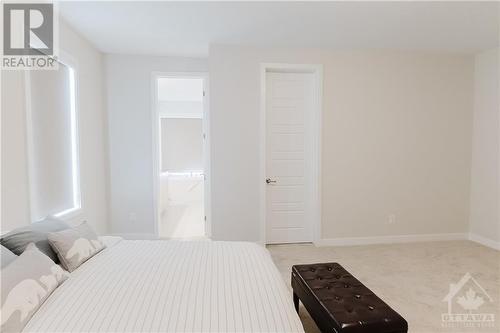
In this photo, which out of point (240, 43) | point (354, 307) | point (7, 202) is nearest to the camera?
point (354, 307)

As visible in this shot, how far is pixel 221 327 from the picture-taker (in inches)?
47.3

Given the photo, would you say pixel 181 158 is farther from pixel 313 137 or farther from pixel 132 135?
pixel 313 137

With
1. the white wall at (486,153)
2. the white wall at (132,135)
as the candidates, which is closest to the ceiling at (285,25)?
the white wall at (132,135)

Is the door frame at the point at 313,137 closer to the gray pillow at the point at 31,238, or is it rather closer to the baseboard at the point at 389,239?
the baseboard at the point at 389,239

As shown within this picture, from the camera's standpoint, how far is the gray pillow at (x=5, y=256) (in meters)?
1.44

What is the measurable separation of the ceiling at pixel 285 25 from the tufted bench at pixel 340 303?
92.6 inches

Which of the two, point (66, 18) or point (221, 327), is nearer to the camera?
point (221, 327)

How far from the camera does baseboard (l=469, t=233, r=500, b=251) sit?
12.2 feet

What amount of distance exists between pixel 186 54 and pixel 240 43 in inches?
34.7

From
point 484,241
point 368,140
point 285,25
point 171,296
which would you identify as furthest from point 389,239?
point 171,296

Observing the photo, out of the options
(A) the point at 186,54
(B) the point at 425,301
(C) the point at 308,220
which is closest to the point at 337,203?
(C) the point at 308,220

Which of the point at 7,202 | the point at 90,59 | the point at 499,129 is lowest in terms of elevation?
the point at 7,202

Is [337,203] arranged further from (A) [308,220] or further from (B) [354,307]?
(B) [354,307]

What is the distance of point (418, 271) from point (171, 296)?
2.78 m
